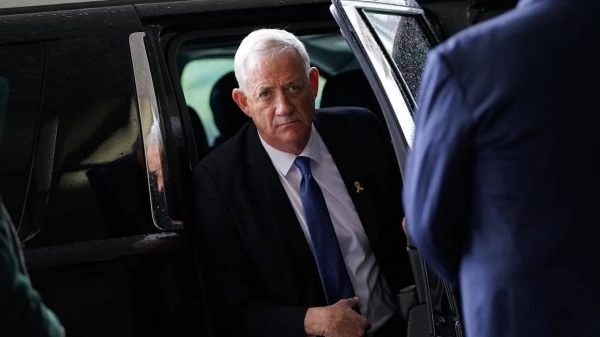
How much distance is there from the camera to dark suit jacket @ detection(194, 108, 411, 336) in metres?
3.38

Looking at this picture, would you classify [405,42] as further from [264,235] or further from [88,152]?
[88,152]

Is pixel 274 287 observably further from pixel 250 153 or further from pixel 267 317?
pixel 250 153

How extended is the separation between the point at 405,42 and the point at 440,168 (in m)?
1.23

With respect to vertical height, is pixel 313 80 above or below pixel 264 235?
above

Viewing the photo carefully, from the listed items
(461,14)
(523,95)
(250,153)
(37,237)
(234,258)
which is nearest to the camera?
(523,95)

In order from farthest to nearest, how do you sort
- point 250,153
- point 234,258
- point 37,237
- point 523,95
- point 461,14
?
point 461,14 → point 250,153 → point 234,258 → point 37,237 → point 523,95

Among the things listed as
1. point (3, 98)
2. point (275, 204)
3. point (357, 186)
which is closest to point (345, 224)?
point (357, 186)

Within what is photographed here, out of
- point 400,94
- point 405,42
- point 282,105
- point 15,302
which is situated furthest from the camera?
point 282,105

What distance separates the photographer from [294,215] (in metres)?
3.50

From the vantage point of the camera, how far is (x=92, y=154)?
329cm

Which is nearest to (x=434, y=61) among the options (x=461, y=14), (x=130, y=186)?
(x=130, y=186)

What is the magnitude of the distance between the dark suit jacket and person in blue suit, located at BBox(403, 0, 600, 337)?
3.84 feet

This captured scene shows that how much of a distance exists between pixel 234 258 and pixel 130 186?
38 cm

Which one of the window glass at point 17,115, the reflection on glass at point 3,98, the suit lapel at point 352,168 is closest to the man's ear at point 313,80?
the suit lapel at point 352,168
